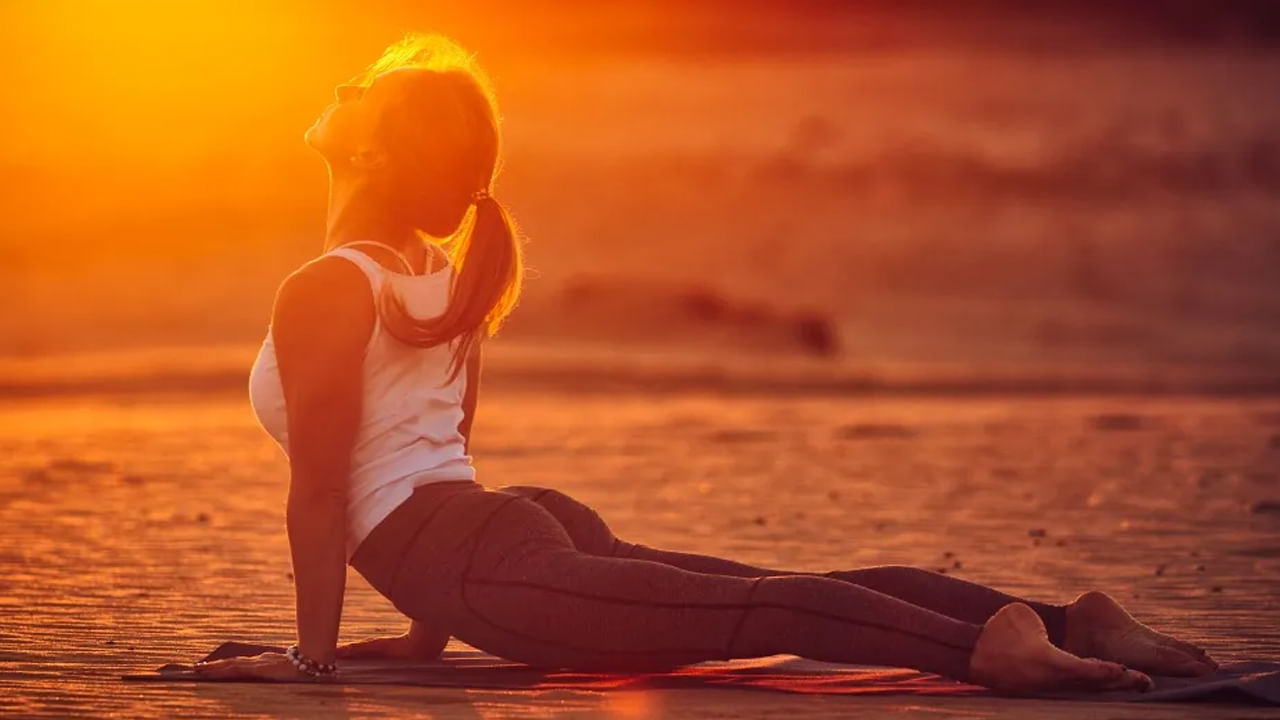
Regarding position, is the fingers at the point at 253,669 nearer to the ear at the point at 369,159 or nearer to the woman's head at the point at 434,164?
the woman's head at the point at 434,164

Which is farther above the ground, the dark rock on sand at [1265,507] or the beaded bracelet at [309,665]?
the dark rock on sand at [1265,507]

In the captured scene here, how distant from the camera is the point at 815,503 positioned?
1100 cm

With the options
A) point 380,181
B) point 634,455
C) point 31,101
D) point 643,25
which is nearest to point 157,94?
point 31,101

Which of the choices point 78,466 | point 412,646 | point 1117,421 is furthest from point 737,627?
point 1117,421

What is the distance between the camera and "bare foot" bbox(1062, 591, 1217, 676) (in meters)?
5.32

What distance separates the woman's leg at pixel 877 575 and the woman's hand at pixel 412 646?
447 millimetres

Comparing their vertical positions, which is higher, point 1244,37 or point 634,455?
point 1244,37

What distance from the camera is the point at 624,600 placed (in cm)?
518

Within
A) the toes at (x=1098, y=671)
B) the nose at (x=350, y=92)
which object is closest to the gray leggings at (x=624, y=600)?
the toes at (x=1098, y=671)

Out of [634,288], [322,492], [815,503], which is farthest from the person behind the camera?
[634,288]

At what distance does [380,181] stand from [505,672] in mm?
1157

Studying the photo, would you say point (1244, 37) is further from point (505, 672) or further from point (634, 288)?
point (505, 672)

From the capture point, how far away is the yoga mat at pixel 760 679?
513cm

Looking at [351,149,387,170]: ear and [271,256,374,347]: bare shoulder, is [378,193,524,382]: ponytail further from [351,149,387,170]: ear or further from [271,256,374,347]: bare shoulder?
[351,149,387,170]: ear
